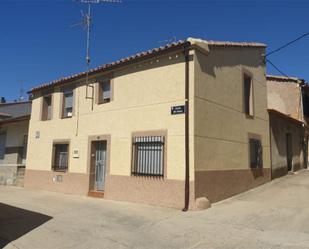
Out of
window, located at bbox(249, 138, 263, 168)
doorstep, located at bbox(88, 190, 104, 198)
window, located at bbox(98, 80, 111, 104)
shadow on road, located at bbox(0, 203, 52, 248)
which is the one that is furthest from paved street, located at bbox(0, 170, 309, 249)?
window, located at bbox(98, 80, 111, 104)

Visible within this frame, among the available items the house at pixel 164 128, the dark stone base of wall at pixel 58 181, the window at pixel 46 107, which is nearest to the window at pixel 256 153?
the house at pixel 164 128

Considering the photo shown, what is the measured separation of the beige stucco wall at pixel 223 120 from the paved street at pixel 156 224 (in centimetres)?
100

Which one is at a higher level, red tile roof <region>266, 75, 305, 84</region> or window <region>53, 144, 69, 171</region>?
red tile roof <region>266, 75, 305, 84</region>

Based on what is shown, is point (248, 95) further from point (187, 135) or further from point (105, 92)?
point (105, 92)

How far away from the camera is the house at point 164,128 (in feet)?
32.6

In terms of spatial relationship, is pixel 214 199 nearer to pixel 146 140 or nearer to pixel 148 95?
pixel 146 140

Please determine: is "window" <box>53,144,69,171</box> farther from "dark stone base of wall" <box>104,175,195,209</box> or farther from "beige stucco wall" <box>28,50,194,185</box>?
"dark stone base of wall" <box>104,175,195,209</box>

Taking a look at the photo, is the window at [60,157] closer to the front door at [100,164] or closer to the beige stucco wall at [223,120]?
the front door at [100,164]

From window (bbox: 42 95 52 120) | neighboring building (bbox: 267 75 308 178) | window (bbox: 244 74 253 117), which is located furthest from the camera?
window (bbox: 42 95 52 120)

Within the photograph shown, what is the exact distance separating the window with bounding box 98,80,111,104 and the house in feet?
0.13

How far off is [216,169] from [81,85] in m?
6.69

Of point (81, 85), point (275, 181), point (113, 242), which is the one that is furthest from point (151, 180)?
point (275, 181)

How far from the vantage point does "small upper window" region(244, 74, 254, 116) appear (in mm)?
13270

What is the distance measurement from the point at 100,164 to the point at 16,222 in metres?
4.72
